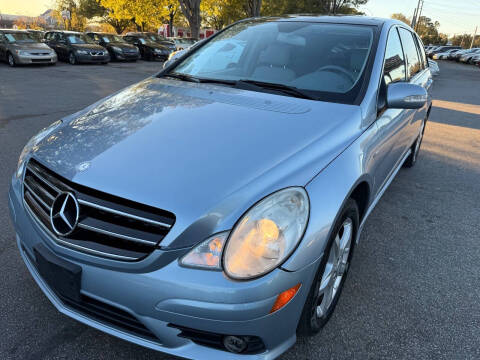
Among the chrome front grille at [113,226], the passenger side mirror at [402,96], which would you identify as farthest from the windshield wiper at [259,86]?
the chrome front grille at [113,226]

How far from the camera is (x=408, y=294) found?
2389 millimetres

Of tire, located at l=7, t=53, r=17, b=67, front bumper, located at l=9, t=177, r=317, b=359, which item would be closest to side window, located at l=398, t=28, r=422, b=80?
front bumper, located at l=9, t=177, r=317, b=359

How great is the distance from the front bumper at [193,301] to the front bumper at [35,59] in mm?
15209

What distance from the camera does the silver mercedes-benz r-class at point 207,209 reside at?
55.6 inches

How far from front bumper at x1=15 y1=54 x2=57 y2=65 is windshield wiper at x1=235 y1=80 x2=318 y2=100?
14.5m

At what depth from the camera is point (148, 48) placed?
20.2m

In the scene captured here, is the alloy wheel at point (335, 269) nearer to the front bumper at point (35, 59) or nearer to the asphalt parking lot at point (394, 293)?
the asphalt parking lot at point (394, 293)

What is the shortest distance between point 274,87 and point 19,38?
16.3 metres

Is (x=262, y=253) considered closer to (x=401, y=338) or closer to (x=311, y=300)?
(x=311, y=300)

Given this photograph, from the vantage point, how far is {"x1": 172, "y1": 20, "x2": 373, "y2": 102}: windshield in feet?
8.14

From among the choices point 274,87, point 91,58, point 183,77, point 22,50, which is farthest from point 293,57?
point 91,58

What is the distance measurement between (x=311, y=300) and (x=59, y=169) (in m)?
1.30

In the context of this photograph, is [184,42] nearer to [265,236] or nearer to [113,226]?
[113,226]

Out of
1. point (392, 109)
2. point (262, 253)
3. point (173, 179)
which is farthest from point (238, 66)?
point (262, 253)
